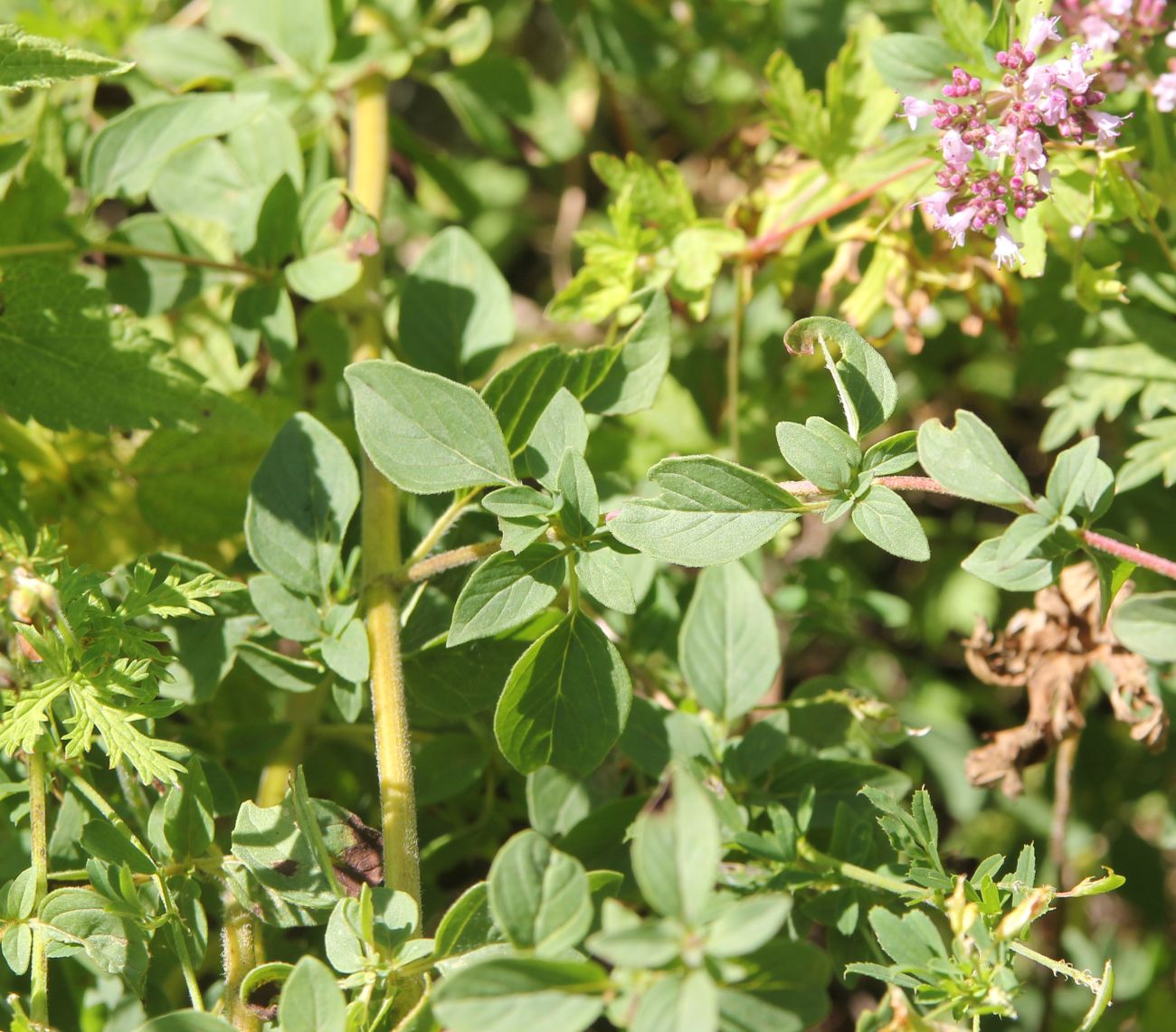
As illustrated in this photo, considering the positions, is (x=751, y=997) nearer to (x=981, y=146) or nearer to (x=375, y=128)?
(x=981, y=146)

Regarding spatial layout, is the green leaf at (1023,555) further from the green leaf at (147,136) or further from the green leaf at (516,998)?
the green leaf at (147,136)

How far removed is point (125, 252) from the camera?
1.87 m

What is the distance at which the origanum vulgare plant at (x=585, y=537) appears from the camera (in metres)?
1.25

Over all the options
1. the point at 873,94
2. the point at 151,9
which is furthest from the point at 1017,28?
the point at 151,9

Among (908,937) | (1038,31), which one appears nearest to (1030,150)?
(1038,31)

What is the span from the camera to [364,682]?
1579 millimetres

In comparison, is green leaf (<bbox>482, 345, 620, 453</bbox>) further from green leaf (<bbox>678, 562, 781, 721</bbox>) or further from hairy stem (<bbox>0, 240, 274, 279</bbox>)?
hairy stem (<bbox>0, 240, 274, 279</bbox>)

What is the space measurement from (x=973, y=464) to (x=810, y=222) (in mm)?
870

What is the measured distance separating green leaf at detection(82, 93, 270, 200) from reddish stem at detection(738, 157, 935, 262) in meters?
0.88

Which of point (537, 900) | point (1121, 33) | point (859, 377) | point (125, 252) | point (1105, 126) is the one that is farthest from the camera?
point (125, 252)

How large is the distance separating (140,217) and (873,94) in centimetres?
127

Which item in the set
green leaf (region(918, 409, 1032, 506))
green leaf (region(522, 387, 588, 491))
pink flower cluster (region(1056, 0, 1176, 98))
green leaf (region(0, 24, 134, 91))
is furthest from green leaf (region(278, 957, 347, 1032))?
pink flower cluster (region(1056, 0, 1176, 98))

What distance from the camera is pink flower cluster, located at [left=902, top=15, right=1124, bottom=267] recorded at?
148 cm

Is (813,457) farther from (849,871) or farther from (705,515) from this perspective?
(849,871)
